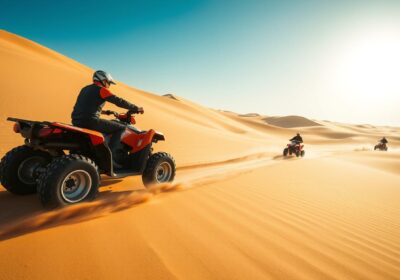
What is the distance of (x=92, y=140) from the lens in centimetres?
351

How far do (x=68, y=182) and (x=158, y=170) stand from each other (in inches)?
70.4

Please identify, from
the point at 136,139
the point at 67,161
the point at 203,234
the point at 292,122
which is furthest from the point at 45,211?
the point at 292,122

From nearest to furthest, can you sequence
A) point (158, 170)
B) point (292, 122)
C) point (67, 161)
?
point (67, 161)
point (158, 170)
point (292, 122)

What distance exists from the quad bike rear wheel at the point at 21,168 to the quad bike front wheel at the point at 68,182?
0.89 m

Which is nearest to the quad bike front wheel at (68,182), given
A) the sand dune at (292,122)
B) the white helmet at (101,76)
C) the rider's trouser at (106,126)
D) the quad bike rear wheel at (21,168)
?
the rider's trouser at (106,126)

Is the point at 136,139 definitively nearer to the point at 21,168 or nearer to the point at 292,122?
the point at 21,168

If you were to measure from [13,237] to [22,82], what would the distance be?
12112mm

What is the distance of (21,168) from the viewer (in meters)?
3.70

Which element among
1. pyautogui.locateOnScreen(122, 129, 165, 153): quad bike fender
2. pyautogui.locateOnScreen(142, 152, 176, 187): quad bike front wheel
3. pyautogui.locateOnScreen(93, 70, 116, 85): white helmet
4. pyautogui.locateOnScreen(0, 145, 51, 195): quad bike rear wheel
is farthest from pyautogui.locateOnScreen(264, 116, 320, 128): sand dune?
pyautogui.locateOnScreen(0, 145, 51, 195): quad bike rear wheel

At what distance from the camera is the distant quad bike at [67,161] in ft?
9.96

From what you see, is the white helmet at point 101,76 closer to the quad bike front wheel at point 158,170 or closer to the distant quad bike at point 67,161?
the distant quad bike at point 67,161

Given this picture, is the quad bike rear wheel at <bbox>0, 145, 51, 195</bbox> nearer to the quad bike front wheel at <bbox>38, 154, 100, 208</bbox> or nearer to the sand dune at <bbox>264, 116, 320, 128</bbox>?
the quad bike front wheel at <bbox>38, 154, 100, 208</bbox>

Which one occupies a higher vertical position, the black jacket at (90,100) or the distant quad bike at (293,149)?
the black jacket at (90,100)

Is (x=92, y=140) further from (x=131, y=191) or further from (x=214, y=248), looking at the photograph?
(x=214, y=248)
